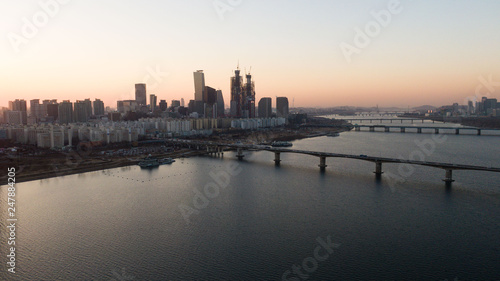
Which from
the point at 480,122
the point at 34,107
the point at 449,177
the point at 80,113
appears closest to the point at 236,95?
the point at 80,113

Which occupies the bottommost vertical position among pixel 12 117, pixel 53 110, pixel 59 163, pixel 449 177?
pixel 449 177

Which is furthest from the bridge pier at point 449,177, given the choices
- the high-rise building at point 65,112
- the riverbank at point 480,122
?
the high-rise building at point 65,112

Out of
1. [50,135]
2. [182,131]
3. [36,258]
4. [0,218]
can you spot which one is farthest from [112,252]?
[182,131]

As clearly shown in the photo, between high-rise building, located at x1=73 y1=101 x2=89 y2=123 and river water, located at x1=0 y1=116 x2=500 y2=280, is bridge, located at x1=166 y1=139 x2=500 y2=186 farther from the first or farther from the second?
high-rise building, located at x1=73 y1=101 x2=89 y2=123

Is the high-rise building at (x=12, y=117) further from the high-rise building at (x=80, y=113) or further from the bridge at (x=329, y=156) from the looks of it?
the bridge at (x=329, y=156)

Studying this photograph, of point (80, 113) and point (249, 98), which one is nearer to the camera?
point (80, 113)

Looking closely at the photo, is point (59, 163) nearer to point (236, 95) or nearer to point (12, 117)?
point (12, 117)
